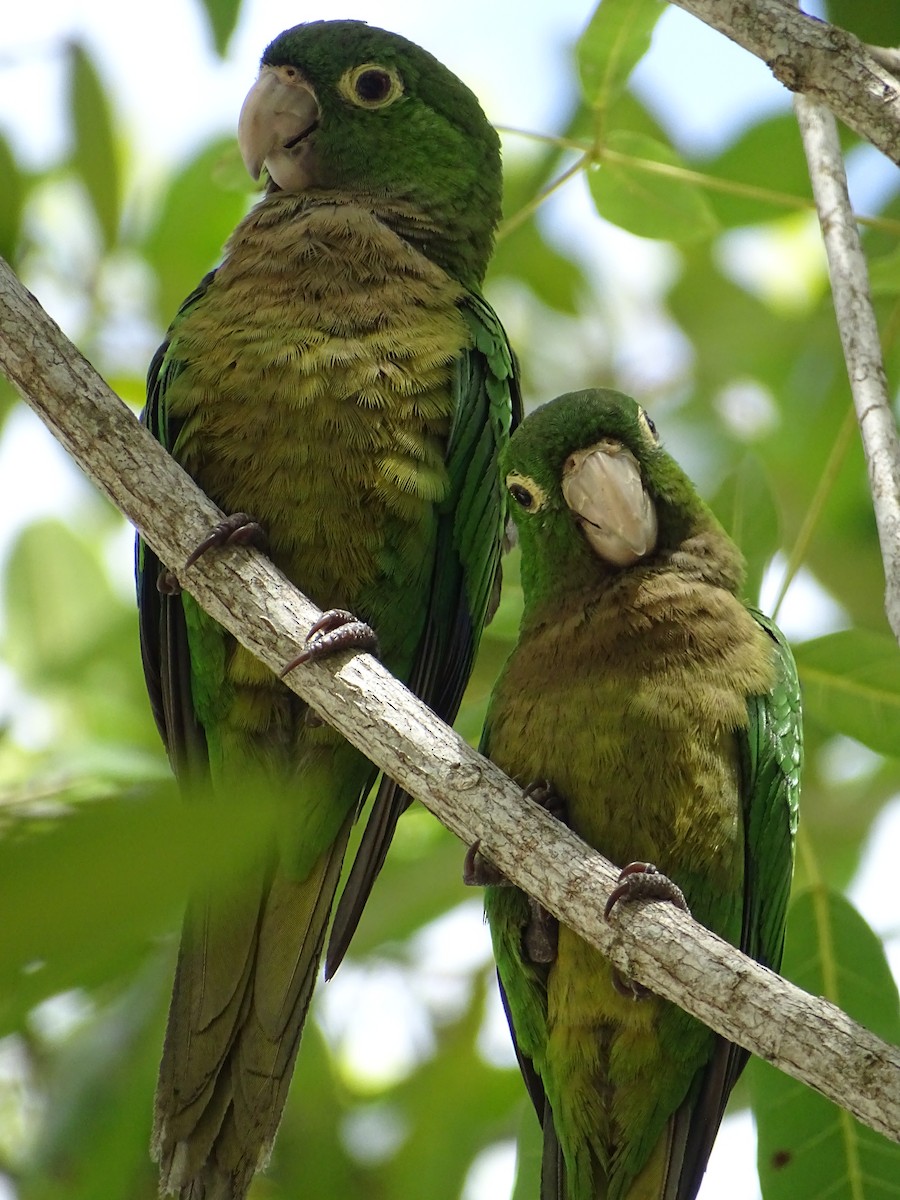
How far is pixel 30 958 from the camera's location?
2.34ft

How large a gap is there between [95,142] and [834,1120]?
117 inches

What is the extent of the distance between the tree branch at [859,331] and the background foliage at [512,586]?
0.81 ft

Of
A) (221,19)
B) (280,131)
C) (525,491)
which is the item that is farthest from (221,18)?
(525,491)

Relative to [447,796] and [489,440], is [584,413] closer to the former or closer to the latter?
[489,440]

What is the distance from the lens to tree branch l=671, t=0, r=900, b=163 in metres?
2.04

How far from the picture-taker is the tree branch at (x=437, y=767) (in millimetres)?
1788

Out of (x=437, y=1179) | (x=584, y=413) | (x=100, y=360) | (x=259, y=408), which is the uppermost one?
(x=100, y=360)

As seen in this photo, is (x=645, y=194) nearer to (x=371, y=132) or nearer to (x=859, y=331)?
(x=371, y=132)

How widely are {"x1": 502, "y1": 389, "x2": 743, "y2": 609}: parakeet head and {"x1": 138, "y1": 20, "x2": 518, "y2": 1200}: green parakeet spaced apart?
0.29 ft

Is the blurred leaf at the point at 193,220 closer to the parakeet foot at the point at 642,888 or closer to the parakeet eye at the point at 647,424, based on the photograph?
the parakeet eye at the point at 647,424

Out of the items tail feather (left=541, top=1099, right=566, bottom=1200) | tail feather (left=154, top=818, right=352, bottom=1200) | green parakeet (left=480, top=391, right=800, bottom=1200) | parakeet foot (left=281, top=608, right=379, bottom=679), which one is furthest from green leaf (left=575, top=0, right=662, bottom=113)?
tail feather (left=541, top=1099, right=566, bottom=1200)

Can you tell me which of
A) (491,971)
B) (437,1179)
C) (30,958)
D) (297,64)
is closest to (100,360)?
(297,64)

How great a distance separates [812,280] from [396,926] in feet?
11.1

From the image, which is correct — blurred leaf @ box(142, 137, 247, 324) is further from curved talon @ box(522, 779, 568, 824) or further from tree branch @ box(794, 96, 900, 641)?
curved talon @ box(522, 779, 568, 824)
